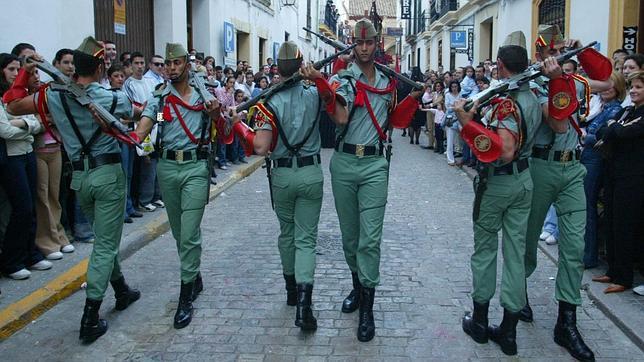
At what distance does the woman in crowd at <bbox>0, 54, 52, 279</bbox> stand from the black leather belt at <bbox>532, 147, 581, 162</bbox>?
13.7 feet

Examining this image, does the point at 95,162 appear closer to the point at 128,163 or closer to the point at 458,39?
the point at 128,163

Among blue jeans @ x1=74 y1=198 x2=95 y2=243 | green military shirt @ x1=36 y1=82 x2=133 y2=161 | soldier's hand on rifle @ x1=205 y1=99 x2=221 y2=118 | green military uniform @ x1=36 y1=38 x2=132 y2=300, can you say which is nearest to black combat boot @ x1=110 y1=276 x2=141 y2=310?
green military uniform @ x1=36 y1=38 x2=132 y2=300

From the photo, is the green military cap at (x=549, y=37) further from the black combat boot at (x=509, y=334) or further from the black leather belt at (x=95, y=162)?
the black leather belt at (x=95, y=162)

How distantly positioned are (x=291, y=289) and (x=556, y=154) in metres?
2.26

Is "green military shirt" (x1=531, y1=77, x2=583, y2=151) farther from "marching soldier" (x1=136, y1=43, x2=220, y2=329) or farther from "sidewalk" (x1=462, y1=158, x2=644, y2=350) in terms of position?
"marching soldier" (x1=136, y1=43, x2=220, y2=329)

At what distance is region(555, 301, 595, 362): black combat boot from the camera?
13.9 feet

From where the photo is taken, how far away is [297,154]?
4766 mm

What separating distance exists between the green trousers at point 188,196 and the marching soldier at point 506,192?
2.01m

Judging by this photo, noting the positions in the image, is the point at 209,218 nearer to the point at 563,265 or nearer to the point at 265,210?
the point at 265,210

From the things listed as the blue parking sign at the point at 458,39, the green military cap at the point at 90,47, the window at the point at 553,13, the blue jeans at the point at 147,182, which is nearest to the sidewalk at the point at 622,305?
the green military cap at the point at 90,47

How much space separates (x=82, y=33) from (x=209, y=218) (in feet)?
11.5

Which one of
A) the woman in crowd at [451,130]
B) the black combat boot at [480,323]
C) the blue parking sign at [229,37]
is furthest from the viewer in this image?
the blue parking sign at [229,37]

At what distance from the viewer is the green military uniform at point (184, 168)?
4.89 m

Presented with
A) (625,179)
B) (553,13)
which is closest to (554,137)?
(625,179)
